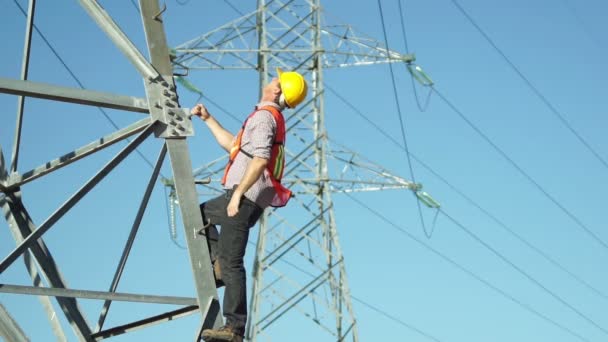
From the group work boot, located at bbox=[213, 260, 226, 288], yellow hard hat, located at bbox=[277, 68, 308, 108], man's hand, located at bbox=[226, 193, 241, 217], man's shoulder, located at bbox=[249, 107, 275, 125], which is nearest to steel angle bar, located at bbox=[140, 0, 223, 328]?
work boot, located at bbox=[213, 260, 226, 288]

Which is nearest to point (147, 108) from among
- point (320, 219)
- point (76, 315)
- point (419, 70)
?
point (76, 315)

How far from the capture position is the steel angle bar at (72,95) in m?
8.38

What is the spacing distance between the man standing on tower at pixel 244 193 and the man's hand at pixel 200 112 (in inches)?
17.8

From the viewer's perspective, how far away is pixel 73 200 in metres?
8.88

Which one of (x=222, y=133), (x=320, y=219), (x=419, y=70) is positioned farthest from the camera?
(x=419, y=70)

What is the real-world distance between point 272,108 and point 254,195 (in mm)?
601

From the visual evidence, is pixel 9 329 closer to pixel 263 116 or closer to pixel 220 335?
pixel 220 335

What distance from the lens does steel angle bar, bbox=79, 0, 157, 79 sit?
29.5ft

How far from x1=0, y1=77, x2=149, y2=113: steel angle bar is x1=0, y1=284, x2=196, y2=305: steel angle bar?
1.22m

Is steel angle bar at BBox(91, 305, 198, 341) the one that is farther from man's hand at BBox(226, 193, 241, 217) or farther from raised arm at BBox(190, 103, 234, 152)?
raised arm at BBox(190, 103, 234, 152)

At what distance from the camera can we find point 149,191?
29.8ft

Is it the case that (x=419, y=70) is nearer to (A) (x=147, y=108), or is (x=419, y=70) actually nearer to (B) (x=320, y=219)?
(B) (x=320, y=219)

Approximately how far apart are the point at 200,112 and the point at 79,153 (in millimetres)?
872

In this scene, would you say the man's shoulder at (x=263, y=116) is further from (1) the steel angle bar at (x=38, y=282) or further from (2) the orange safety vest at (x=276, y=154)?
(1) the steel angle bar at (x=38, y=282)
